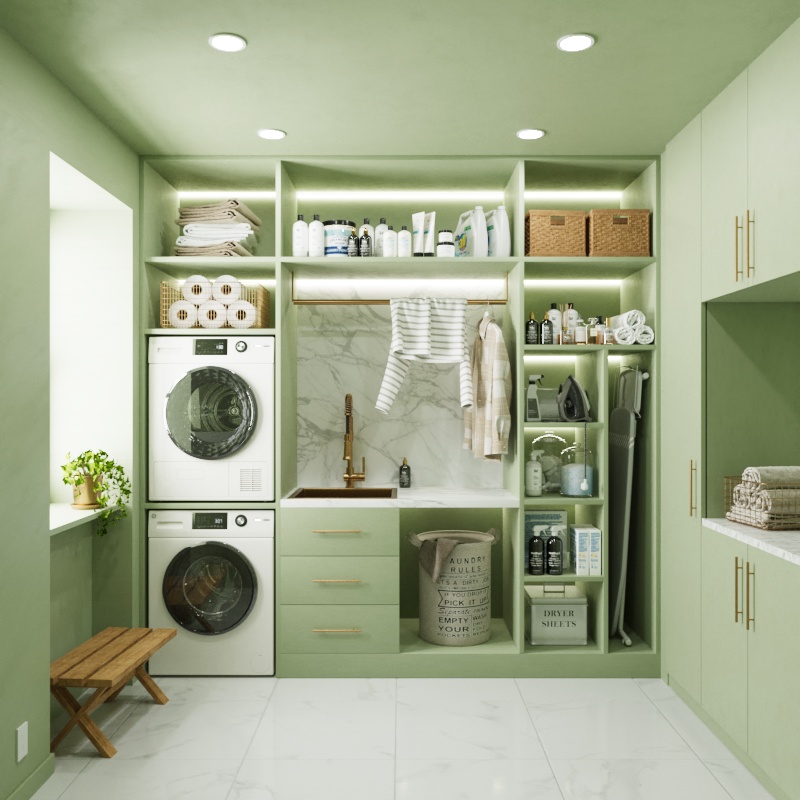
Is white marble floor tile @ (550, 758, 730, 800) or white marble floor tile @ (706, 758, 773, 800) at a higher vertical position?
white marble floor tile @ (706, 758, 773, 800)

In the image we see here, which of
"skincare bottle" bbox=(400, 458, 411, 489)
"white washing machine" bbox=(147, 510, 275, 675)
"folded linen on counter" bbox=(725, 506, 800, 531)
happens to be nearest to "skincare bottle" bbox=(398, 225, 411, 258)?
"skincare bottle" bbox=(400, 458, 411, 489)

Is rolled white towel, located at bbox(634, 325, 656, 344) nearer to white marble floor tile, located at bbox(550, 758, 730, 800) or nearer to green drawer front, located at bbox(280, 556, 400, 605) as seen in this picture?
green drawer front, located at bbox(280, 556, 400, 605)

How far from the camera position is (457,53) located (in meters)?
2.64

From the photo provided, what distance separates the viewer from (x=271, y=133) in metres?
3.46

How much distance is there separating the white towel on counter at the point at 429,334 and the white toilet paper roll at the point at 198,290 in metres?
0.95

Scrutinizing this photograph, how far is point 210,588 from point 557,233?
2513mm

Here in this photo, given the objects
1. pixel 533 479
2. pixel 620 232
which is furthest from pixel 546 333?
pixel 533 479

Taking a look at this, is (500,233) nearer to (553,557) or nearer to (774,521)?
(553,557)

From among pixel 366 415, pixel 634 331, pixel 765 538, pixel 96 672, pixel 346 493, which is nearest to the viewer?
pixel 765 538

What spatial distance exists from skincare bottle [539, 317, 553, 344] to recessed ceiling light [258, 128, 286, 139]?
5.12 feet

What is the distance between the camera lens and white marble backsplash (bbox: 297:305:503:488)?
170 inches

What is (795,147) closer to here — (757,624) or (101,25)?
(757,624)

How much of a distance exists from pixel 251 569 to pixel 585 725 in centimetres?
171

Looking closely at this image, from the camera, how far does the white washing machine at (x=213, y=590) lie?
3738 mm
